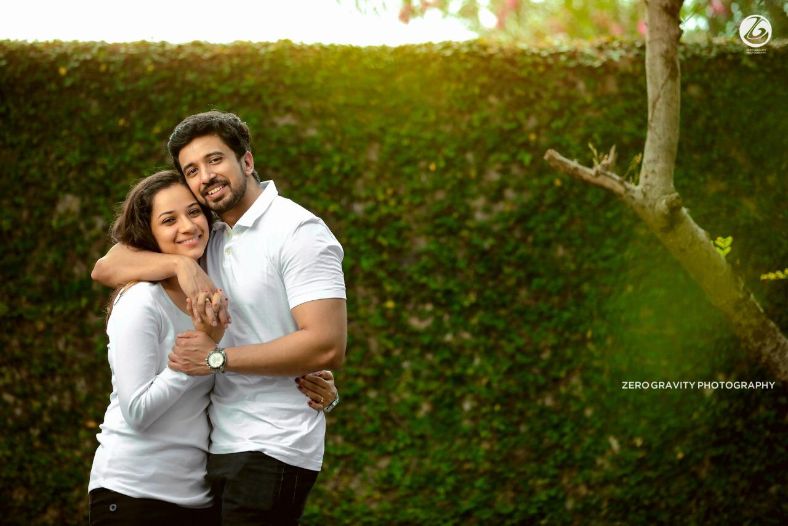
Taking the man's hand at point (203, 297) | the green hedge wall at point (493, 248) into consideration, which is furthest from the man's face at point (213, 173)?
the green hedge wall at point (493, 248)

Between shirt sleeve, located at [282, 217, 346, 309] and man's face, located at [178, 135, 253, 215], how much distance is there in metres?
0.30

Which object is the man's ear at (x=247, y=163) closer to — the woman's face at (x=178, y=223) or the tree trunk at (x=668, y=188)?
the woman's face at (x=178, y=223)

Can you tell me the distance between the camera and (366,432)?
5.19 m

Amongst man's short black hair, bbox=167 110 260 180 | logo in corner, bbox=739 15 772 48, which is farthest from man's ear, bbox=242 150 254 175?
logo in corner, bbox=739 15 772 48

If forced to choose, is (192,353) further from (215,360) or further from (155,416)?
(155,416)

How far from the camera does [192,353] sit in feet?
8.77

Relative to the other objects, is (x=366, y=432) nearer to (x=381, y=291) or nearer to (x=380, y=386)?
(x=380, y=386)

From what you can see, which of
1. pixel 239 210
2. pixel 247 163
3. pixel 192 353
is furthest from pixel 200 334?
pixel 247 163

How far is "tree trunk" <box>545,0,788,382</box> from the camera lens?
3.79m

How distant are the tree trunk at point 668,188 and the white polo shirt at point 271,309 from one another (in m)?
1.37

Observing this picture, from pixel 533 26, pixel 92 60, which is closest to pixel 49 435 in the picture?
pixel 92 60

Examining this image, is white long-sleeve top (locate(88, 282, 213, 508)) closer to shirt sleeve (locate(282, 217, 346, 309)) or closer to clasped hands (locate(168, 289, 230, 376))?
clasped hands (locate(168, 289, 230, 376))

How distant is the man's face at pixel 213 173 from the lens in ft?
9.66

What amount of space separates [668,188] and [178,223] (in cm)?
209
